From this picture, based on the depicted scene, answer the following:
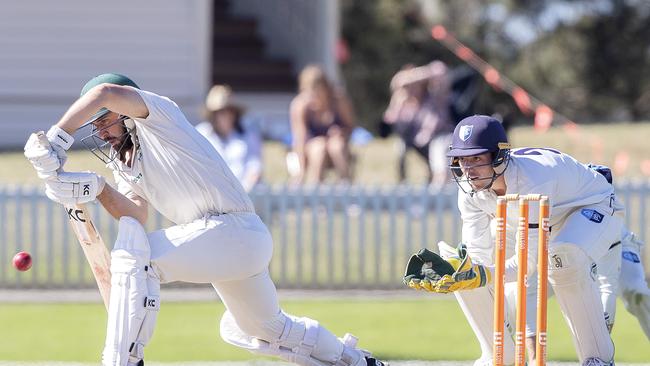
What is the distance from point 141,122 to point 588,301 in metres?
2.04

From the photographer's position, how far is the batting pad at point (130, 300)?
5.17 m

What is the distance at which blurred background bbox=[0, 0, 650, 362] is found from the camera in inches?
433

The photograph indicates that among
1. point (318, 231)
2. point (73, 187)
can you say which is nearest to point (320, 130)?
point (318, 231)

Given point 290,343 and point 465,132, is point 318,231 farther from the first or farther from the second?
point 465,132

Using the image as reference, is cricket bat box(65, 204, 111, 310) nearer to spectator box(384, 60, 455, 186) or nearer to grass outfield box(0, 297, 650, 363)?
Result: grass outfield box(0, 297, 650, 363)

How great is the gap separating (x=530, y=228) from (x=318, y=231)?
5755 millimetres

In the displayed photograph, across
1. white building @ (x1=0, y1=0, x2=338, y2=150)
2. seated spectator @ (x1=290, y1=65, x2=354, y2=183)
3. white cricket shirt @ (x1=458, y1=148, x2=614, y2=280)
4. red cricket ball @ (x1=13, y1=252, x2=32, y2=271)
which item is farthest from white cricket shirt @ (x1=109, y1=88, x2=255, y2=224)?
white building @ (x1=0, y1=0, x2=338, y2=150)

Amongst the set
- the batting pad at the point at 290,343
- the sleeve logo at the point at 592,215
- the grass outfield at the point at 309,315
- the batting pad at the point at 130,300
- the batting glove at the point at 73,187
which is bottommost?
the grass outfield at the point at 309,315

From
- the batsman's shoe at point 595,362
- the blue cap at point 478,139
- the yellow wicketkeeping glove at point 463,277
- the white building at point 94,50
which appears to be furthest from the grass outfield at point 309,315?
the white building at point 94,50

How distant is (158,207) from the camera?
562 cm

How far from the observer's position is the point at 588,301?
19.1 ft

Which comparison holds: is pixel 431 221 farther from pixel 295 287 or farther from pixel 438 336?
pixel 438 336

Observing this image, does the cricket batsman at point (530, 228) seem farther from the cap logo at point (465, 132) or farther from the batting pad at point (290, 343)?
the batting pad at point (290, 343)

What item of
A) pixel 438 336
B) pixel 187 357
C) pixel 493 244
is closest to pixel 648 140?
pixel 438 336
